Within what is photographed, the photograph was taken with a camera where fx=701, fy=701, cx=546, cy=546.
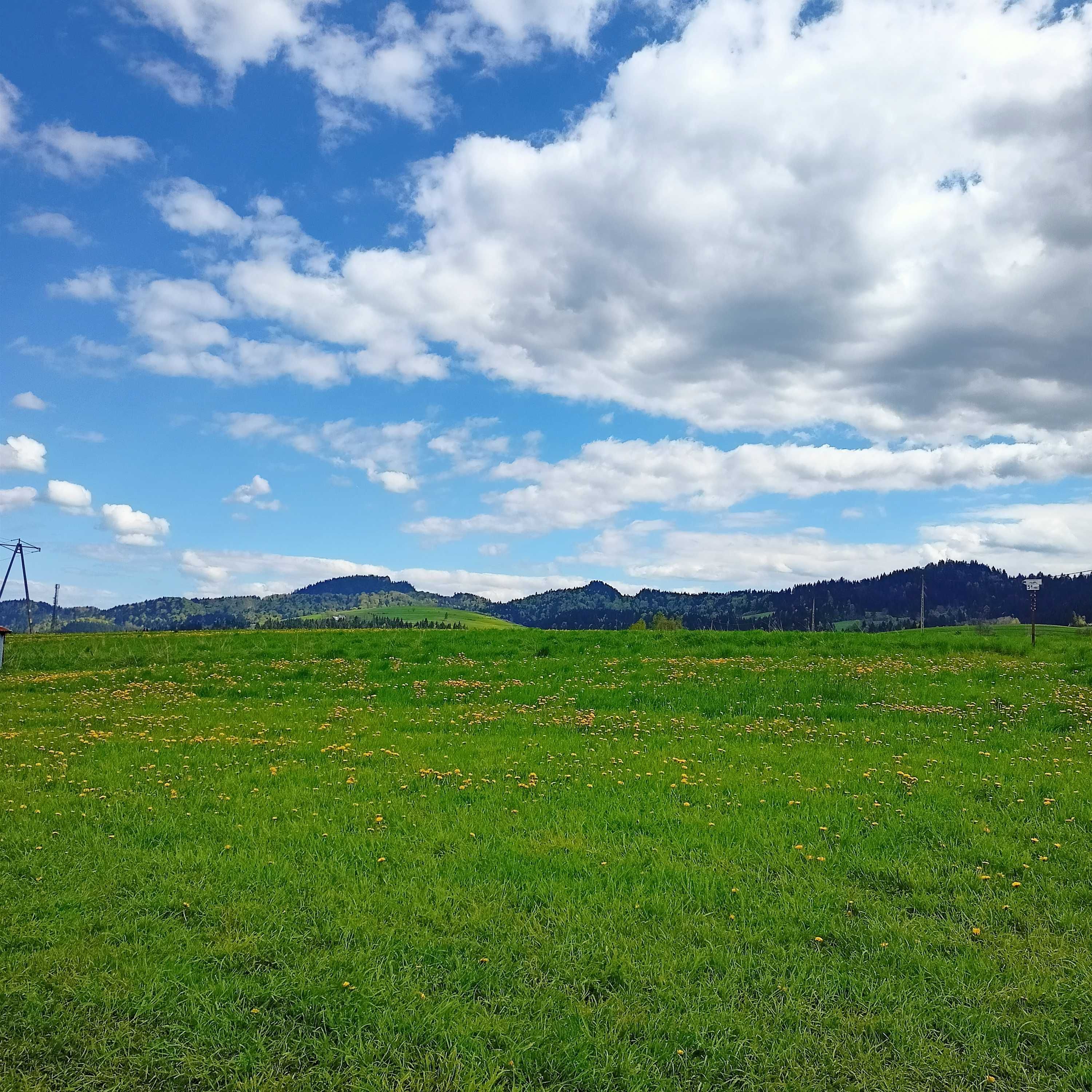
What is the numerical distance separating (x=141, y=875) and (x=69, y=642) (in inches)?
1622

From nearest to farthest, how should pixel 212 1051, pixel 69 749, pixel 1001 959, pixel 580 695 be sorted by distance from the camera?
pixel 212 1051
pixel 1001 959
pixel 69 749
pixel 580 695

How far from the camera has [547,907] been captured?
689 cm

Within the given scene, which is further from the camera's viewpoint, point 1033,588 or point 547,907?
point 1033,588

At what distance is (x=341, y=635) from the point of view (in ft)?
138

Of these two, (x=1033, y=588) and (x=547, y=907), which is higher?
(x=1033, y=588)

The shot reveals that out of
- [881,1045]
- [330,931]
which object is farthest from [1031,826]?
[330,931]

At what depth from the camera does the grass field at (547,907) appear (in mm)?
4898

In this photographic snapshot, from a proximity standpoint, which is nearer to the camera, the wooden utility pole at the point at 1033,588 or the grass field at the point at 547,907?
Result: the grass field at the point at 547,907

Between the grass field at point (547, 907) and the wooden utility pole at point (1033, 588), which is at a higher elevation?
the wooden utility pole at point (1033, 588)

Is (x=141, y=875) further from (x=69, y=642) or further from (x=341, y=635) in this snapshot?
(x=69, y=642)

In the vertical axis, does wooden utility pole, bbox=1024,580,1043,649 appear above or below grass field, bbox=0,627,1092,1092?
above

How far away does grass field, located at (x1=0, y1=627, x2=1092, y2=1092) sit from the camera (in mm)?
4898

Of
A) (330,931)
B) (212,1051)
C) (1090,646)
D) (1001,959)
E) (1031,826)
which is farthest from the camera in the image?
(1090,646)

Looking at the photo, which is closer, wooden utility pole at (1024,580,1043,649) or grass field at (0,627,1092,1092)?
grass field at (0,627,1092,1092)
